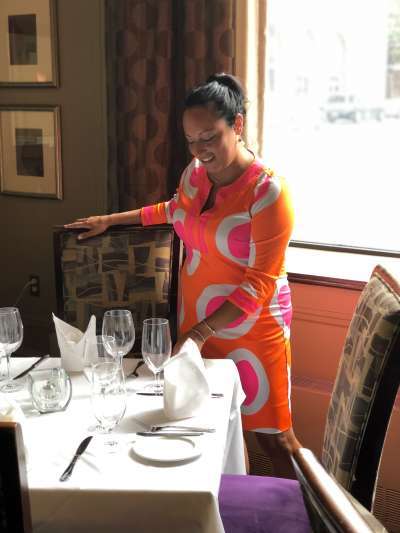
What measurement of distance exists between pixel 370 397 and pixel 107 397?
56cm

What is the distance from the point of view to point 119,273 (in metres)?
2.36

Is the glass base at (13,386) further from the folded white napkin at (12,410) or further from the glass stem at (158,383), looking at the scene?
the glass stem at (158,383)

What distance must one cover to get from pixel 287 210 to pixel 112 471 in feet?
3.27

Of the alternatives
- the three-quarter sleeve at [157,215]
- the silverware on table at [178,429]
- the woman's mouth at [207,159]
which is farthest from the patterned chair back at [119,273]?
the silverware on table at [178,429]

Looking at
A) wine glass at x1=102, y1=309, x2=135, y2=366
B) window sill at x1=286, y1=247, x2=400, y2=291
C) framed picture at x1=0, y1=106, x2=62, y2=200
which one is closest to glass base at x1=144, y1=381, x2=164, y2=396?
wine glass at x1=102, y1=309, x2=135, y2=366

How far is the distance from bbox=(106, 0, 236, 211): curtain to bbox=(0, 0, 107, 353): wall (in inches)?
4.6

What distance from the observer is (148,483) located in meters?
1.19

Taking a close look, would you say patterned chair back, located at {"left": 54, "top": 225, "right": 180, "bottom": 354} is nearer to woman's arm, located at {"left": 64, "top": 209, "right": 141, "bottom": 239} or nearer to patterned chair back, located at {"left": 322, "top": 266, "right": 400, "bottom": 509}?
woman's arm, located at {"left": 64, "top": 209, "right": 141, "bottom": 239}

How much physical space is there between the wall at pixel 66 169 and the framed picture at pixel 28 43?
1.6 inches

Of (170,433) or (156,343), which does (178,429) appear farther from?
→ (156,343)

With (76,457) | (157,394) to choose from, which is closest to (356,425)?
(157,394)

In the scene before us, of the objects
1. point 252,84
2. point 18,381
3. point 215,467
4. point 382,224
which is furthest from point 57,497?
point 382,224

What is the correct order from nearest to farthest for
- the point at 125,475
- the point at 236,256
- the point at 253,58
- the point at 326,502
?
the point at 326,502 < the point at 125,475 < the point at 236,256 < the point at 253,58

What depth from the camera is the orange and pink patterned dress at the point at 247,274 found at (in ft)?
6.27
